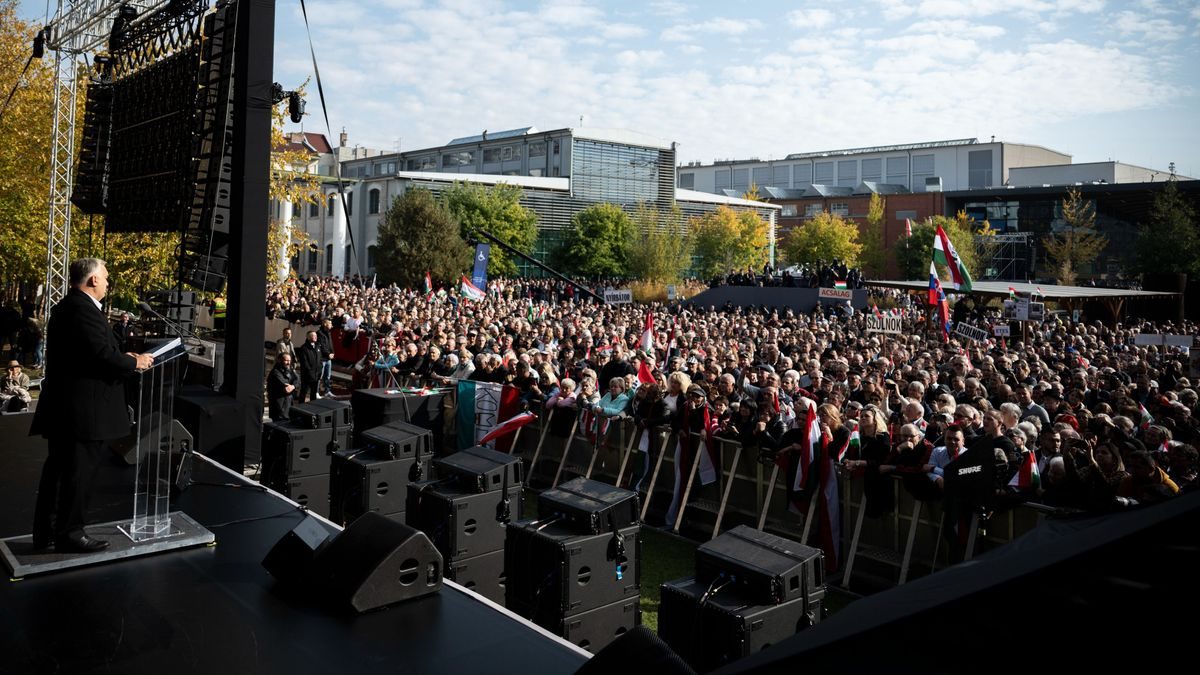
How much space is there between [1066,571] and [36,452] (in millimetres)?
10508

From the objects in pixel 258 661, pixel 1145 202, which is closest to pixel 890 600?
pixel 258 661

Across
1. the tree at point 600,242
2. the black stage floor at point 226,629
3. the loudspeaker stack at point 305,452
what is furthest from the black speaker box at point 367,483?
the tree at point 600,242

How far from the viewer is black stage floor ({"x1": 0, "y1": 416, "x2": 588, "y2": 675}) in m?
4.25

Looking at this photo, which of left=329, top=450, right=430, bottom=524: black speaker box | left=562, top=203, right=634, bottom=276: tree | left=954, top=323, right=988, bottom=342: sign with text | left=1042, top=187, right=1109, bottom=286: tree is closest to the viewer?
left=329, top=450, right=430, bottom=524: black speaker box

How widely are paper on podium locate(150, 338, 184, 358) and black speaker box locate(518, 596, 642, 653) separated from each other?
10.3ft

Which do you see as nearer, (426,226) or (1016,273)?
(426,226)

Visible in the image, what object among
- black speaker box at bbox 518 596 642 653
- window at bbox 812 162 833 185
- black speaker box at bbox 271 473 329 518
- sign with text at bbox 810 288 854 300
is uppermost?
window at bbox 812 162 833 185

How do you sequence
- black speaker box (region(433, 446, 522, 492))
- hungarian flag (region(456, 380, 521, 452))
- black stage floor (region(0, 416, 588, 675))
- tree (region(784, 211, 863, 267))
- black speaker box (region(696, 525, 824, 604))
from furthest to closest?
tree (region(784, 211, 863, 267)) < hungarian flag (region(456, 380, 521, 452)) < black speaker box (region(433, 446, 522, 492)) < black speaker box (region(696, 525, 824, 604)) < black stage floor (region(0, 416, 588, 675))

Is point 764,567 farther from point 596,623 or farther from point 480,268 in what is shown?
point 480,268

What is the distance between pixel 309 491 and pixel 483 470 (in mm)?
3134

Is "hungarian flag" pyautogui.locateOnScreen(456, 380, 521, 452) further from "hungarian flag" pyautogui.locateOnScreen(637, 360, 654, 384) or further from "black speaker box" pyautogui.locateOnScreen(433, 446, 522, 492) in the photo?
"black speaker box" pyautogui.locateOnScreen(433, 446, 522, 492)

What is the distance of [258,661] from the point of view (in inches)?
168

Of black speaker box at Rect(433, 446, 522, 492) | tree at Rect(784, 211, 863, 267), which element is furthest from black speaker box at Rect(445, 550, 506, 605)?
tree at Rect(784, 211, 863, 267)

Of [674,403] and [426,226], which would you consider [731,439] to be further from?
[426,226]
